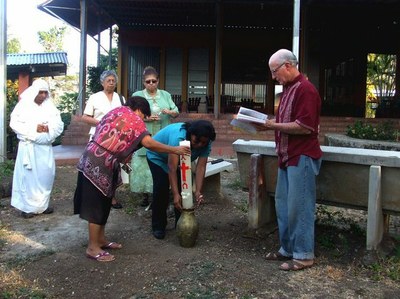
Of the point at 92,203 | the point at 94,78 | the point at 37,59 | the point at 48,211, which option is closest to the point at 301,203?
the point at 92,203

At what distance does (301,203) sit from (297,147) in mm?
415

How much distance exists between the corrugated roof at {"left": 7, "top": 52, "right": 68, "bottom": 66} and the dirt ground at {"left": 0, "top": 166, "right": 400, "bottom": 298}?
35.1ft

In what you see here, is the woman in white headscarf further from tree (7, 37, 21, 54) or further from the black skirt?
tree (7, 37, 21, 54)

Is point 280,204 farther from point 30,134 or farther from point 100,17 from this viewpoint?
point 100,17

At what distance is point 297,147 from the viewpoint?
132 inches

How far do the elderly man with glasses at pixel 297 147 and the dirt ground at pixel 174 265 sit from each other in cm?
A: 24

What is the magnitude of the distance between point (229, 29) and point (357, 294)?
13.4m

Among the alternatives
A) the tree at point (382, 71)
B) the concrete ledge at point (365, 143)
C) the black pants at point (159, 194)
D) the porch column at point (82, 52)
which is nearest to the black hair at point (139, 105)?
the black pants at point (159, 194)

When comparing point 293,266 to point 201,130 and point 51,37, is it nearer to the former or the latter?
point 201,130

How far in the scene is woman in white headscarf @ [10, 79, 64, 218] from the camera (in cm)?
508

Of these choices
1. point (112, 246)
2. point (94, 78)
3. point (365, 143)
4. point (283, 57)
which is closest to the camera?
point (283, 57)

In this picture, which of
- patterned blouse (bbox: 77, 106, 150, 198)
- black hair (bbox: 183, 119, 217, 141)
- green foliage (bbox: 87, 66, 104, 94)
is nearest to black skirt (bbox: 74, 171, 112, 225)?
patterned blouse (bbox: 77, 106, 150, 198)

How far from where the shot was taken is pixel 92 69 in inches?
647

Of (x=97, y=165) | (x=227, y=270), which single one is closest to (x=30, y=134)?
(x=97, y=165)
